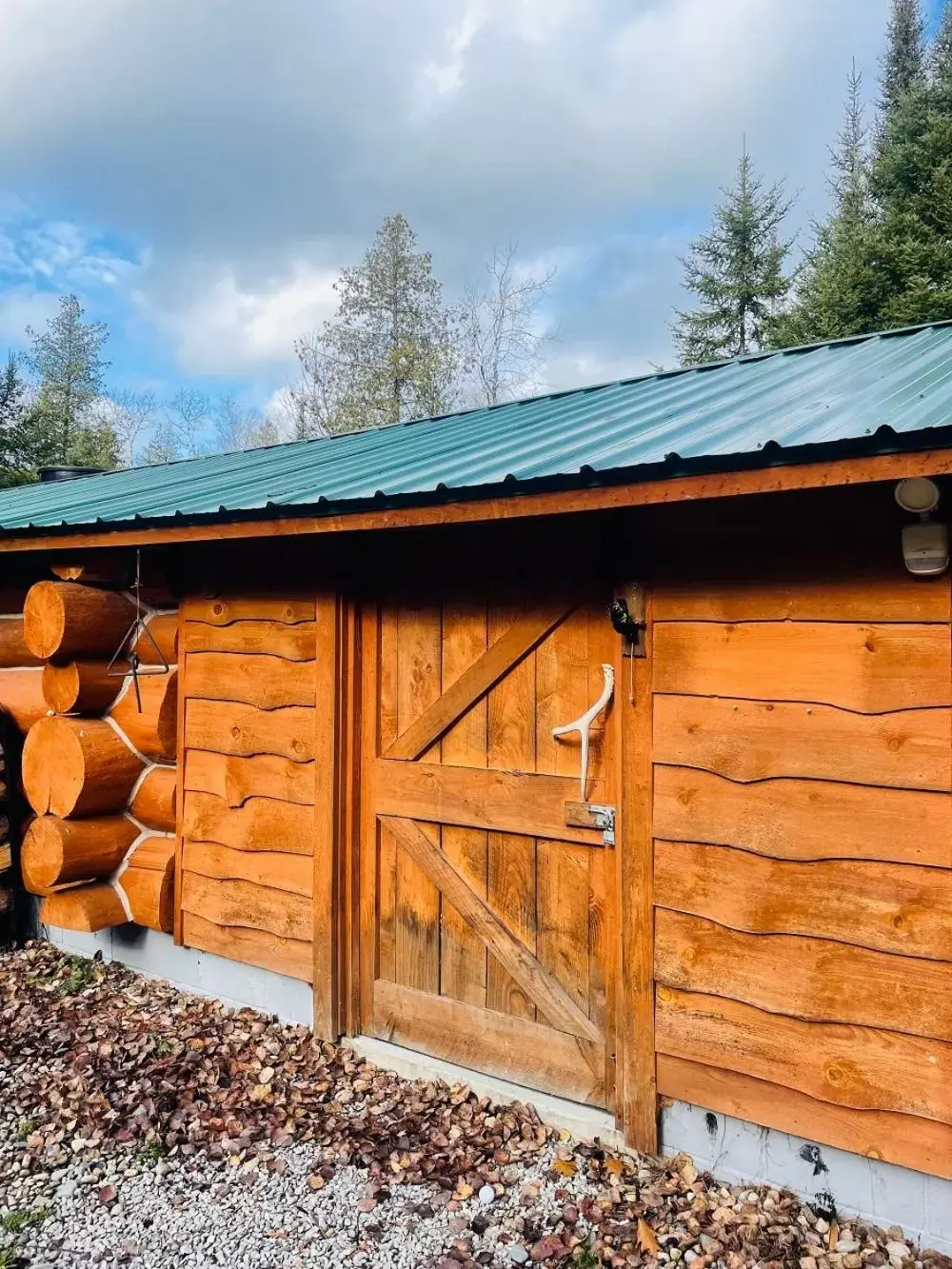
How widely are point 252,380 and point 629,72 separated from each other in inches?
909

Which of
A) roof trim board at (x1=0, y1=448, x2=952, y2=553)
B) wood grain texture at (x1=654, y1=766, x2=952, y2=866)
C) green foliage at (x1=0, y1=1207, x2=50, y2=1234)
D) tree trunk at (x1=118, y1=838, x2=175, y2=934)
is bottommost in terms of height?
green foliage at (x1=0, y1=1207, x2=50, y2=1234)

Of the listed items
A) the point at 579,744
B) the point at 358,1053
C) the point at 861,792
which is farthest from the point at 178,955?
the point at 861,792

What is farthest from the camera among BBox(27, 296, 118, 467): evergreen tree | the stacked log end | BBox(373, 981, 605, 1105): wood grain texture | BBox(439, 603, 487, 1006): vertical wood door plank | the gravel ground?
BBox(27, 296, 118, 467): evergreen tree

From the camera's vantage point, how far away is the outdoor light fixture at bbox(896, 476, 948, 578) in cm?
249

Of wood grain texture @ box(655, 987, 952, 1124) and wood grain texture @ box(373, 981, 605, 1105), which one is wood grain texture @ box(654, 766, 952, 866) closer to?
wood grain texture @ box(655, 987, 952, 1124)

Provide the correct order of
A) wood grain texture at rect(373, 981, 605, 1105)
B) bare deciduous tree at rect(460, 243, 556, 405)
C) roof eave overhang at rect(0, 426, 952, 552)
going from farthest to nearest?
bare deciduous tree at rect(460, 243, 556, 405) → wood grain texture at rect(373, 981, 605, 1105) → roof eave overhang at rect(0, 426, 952, 552)

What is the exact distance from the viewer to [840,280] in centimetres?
1376

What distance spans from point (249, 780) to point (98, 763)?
960 millimetres

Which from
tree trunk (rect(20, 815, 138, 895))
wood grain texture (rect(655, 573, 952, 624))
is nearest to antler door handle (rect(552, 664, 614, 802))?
wood grain texture (rect(655, 573, 952, 624))

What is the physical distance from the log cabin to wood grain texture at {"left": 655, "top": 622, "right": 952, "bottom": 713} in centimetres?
1

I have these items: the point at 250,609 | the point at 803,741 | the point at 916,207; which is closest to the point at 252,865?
the point at 250,609

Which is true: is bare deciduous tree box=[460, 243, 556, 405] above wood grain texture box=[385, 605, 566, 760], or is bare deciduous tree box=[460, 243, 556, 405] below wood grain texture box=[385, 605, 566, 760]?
above

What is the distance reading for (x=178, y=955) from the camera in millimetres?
4797

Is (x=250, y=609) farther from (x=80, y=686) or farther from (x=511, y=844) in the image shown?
(x=511, y=844)
